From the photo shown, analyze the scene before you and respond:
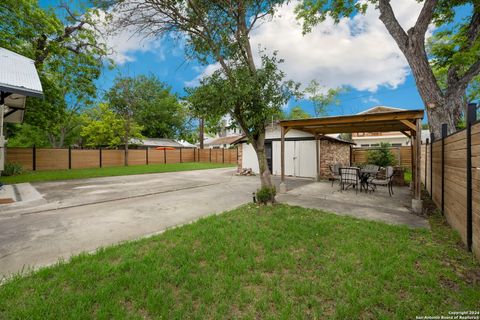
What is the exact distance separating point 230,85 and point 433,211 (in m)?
5.85

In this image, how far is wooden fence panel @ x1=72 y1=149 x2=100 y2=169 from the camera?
15930 millimetres

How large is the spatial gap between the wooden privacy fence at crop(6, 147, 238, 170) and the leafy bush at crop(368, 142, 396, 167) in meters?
13.9

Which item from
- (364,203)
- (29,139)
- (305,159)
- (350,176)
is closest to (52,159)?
(29,139)

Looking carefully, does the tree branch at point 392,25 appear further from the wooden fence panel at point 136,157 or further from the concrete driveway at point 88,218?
the wooden fence panel at point 136,157

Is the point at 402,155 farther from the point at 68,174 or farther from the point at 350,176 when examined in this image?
the point at 68,174

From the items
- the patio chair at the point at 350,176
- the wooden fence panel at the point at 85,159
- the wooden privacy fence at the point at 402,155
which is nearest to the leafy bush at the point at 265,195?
the patio chair at the point at 350,176

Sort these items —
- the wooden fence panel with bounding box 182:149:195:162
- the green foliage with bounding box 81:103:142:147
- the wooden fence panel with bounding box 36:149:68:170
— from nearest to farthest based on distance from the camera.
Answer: the wooden fence panel with bounding box 36:149:68:170 → the green foliage with bounding box 81:103:142:147 → the wooden fence panel with bounding box 182:149:195:162

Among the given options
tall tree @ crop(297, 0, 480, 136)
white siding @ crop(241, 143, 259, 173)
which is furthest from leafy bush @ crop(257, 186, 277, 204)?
white siding @ crop(241, 143, 259, 173)

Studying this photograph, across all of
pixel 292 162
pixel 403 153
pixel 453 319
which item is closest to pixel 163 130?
pixel 292 162

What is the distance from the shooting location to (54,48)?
34.5 ft

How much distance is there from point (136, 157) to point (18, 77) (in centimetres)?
1526

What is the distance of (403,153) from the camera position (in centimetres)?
1402

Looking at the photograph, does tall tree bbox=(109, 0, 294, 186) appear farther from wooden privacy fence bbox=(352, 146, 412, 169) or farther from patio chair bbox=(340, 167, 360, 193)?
wooden privacy fence bbox=(352, 146, 412, 169)

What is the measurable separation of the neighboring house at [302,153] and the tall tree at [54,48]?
1008 cm
